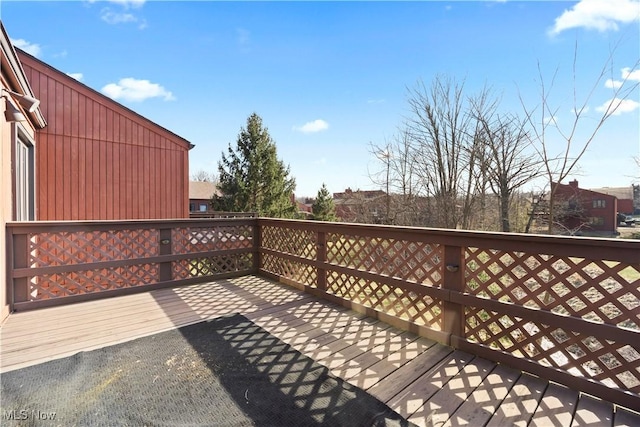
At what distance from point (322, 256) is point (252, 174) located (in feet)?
41.7

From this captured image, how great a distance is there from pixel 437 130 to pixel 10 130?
378 inches

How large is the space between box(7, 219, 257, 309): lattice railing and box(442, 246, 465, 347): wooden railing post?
11.0 feet

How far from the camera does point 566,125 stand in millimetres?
5621

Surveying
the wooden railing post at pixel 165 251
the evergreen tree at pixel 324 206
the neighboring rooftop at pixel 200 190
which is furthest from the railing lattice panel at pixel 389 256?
the neighboring rooftop at pixel 200 190

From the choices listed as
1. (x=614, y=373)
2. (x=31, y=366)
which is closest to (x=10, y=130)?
(x=31, y=366)

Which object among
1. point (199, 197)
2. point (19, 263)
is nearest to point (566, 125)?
point (19, 263)

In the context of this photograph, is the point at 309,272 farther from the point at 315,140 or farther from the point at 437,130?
the point at 315,140

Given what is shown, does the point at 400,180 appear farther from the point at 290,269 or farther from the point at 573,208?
the point at 290,269

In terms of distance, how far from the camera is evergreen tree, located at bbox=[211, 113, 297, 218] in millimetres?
15781

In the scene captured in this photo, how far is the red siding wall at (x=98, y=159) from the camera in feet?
18.7

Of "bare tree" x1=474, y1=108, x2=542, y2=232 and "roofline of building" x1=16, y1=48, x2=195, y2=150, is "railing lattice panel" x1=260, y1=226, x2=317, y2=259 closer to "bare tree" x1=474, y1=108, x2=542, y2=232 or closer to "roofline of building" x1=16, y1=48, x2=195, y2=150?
"roofline of building" x1=16, y1=48, x2=195, y2=150

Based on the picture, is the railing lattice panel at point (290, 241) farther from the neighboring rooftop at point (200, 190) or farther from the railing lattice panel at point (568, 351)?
the neighboring rooftop at point (200, 190)

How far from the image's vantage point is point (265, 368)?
2217mm

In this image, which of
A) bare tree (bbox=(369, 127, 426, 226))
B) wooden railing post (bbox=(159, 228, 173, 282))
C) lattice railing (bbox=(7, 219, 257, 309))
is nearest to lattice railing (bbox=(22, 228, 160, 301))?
lattice railing (bbox=(7, 219, 257, 309))
